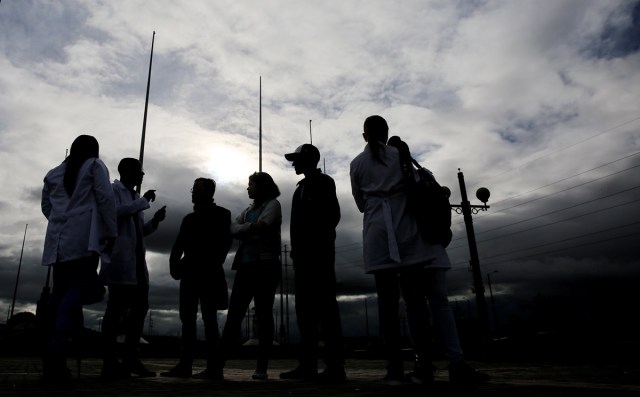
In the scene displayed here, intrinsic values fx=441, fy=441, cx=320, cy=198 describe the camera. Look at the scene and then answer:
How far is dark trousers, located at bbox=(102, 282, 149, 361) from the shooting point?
3.69 metres

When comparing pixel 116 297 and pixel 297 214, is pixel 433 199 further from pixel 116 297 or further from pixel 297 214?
pixel 116 297

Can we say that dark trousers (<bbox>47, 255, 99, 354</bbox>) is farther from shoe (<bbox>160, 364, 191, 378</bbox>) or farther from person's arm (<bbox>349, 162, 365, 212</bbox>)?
person's arm (<bbox>349, 162, 365, 212</bbox>)

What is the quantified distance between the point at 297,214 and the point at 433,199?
124cm

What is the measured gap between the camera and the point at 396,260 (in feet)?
9.41

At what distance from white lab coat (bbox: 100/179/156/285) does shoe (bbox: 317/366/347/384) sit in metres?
1.82

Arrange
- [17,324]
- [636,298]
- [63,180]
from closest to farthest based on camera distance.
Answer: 1. [63,180]
2. [17,324]
3. [636,298]

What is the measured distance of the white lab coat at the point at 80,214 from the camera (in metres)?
3.21

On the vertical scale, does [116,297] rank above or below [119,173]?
below

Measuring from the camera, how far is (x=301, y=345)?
3.72 meters

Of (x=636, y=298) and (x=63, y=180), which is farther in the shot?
(x=636, y=298)

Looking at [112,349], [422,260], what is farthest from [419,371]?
[112,349]

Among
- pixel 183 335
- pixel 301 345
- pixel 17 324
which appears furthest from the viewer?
pixel 17 324

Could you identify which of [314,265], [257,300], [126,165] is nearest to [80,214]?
[126,165]

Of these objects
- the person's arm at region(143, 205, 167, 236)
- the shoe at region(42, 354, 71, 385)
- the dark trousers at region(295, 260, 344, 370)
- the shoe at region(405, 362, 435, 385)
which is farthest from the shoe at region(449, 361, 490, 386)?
the person's arm at region(143, 205, 167, 236)
